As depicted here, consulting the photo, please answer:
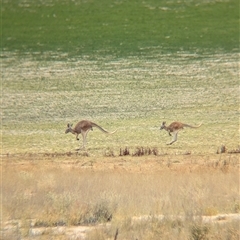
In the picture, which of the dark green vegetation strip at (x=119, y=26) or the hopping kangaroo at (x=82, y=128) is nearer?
the hopping kangaroo at (x=82, y=128)

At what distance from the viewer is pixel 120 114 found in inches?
750

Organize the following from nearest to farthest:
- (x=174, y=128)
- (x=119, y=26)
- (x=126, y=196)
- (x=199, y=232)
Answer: (x=199, y=232) → (x=126, y=196) → (x=174, y=128) → (x=119, y=26)

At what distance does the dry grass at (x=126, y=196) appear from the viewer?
10.6m

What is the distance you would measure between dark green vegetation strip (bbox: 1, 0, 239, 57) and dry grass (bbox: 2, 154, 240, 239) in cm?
881

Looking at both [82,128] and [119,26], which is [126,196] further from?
[119,26]

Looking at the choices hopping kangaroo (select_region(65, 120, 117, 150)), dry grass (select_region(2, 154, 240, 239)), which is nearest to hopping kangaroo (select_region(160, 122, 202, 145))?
hopping kangaroo (select_region(65, 120, 117, 150))

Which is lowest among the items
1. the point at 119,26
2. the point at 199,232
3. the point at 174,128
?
the point at 199,232

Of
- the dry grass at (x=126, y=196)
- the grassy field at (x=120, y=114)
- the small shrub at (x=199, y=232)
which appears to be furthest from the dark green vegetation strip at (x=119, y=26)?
the small shrub at (x=199, y=232)

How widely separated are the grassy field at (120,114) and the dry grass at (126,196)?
0.07 ft

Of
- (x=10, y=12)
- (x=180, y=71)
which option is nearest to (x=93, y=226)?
(x=180, y=71)

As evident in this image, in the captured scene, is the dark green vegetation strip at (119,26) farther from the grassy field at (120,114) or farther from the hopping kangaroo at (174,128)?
the hopping kangaroo at (174,128)

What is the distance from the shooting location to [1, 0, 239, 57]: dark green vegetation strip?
2412 cm

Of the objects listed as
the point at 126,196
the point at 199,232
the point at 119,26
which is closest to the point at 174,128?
the point at 126,196

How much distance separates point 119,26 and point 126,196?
13549mm
